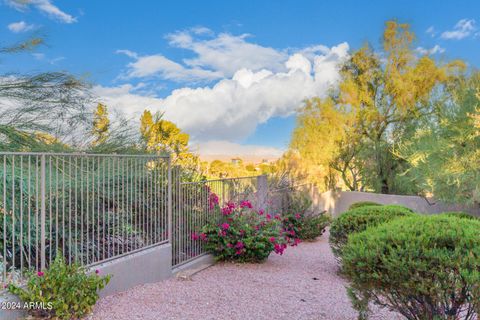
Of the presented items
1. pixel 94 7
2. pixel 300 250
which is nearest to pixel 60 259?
pixel 94 7

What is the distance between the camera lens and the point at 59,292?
13.4 ft

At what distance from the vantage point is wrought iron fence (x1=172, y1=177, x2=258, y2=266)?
6915 millimetres

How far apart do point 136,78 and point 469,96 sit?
9.31 m

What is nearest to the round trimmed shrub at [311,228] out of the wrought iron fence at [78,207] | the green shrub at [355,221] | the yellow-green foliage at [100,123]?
the green shrub at [355,221]

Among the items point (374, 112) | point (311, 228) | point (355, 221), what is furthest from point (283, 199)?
point (374, 112)

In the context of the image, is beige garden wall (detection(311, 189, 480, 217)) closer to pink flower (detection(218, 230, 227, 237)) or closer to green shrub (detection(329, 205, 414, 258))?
green shrub (detection(329, 205, 414, 258))

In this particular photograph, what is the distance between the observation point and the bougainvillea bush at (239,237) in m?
7.38

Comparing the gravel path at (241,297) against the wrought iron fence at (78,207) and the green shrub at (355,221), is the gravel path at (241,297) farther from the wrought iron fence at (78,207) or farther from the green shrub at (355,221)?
the wrought iron fence at (78,207)

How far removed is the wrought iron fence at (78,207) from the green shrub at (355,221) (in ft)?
9.11

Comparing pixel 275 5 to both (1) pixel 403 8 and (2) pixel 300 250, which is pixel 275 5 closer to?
(2) pixel 300 250

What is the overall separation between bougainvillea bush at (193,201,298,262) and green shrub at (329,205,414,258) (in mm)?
1049

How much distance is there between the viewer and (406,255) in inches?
126

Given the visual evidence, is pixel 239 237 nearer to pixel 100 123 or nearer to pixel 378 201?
pixel 100 123

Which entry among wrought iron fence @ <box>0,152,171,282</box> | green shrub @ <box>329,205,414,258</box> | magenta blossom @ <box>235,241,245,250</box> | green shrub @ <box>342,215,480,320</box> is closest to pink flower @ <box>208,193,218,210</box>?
magenta blossom @ <box>235,241,245,250</box>
